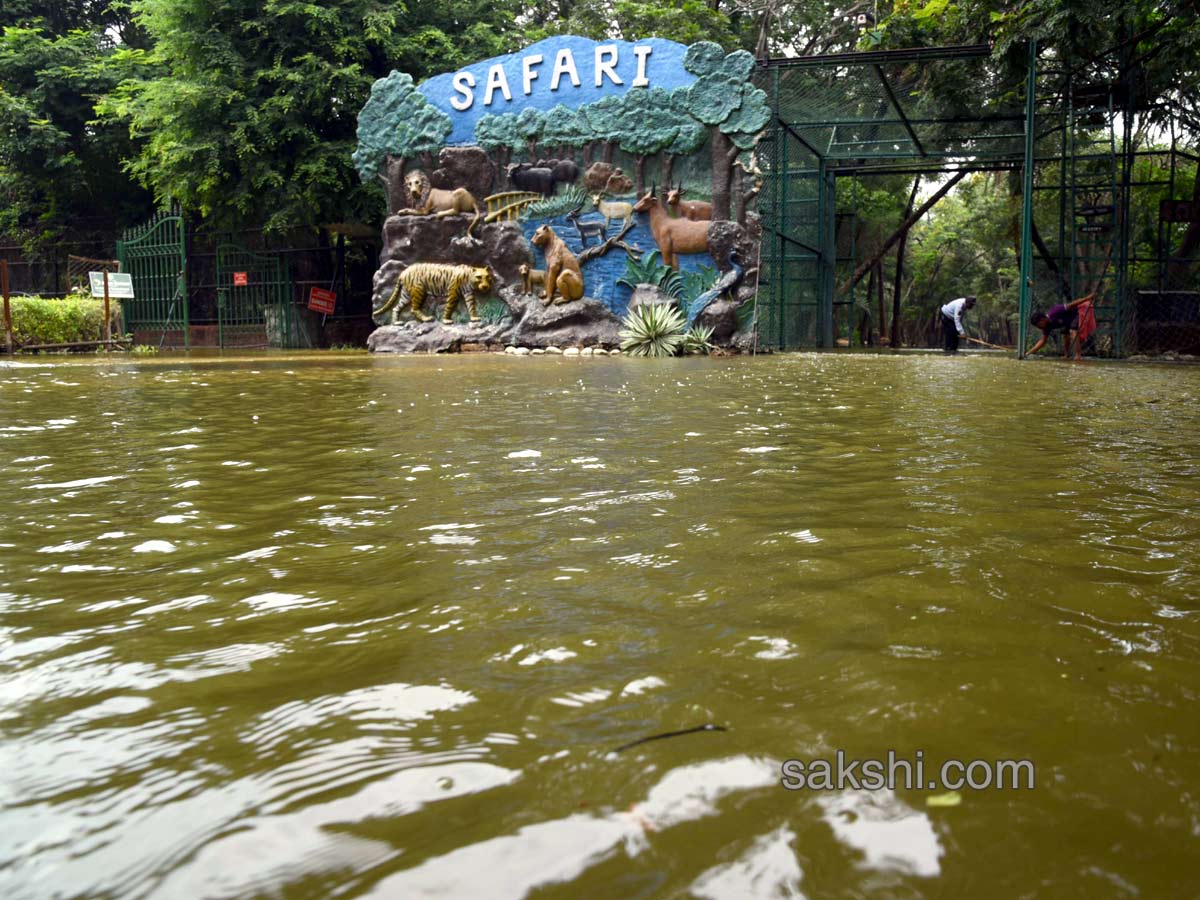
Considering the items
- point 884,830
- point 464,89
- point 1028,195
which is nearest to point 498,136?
point 464,89

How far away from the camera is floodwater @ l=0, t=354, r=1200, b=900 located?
1048 millimetres

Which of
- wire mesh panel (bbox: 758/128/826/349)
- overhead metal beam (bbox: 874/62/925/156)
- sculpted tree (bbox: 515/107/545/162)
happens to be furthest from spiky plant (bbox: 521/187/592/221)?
overhead metal beam (bbox: 874/62/925/156)

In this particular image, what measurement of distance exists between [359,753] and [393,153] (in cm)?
1842

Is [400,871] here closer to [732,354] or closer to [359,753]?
[359,753]

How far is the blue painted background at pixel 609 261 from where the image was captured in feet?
54.9

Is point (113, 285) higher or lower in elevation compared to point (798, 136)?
lower

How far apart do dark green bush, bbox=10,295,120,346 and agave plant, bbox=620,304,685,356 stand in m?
10.3

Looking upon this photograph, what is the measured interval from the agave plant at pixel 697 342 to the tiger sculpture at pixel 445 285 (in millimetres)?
4284

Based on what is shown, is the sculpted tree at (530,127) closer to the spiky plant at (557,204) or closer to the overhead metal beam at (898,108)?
the spiky plant at (557,204)

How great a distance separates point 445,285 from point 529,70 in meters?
4.16

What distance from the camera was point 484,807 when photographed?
1146 mm

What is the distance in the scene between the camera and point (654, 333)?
15609 mm

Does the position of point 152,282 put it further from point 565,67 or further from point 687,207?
point 687,207

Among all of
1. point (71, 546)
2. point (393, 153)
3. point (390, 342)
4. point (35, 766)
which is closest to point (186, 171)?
point (393, 153)
